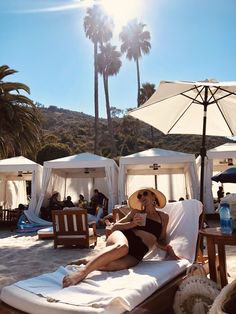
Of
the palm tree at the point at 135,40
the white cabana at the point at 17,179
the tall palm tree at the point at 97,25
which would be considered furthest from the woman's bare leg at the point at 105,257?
the palm tree at the point at 135,40

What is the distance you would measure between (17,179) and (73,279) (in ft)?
45.4

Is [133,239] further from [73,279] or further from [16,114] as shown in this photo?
[16,114]

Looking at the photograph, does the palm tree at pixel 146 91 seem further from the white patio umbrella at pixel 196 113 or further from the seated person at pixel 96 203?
the white patio umbrella at pixel 196 113

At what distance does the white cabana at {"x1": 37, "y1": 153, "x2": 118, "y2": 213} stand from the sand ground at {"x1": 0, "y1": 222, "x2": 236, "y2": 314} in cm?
380

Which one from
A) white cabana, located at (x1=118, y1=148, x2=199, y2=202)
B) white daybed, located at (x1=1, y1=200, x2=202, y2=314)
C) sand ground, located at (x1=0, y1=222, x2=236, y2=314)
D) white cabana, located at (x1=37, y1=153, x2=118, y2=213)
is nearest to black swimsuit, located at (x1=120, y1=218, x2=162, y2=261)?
white daybed, located at (x1=1, y1=200, x2=202, y2=314)

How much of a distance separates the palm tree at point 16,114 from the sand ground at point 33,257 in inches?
214

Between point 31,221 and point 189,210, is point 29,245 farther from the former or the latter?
point 189,210

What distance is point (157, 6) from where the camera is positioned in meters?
9.06

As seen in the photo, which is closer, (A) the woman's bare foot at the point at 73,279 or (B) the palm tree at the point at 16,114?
(A) the woman's bare foot at the point at 73,279

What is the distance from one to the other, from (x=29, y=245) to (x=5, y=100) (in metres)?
6.54

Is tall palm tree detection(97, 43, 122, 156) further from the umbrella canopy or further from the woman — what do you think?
the woman

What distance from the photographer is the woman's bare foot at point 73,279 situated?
2736 millimetres

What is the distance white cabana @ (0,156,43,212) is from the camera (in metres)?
12.8

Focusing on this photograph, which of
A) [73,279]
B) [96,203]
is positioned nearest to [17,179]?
[96,203]
